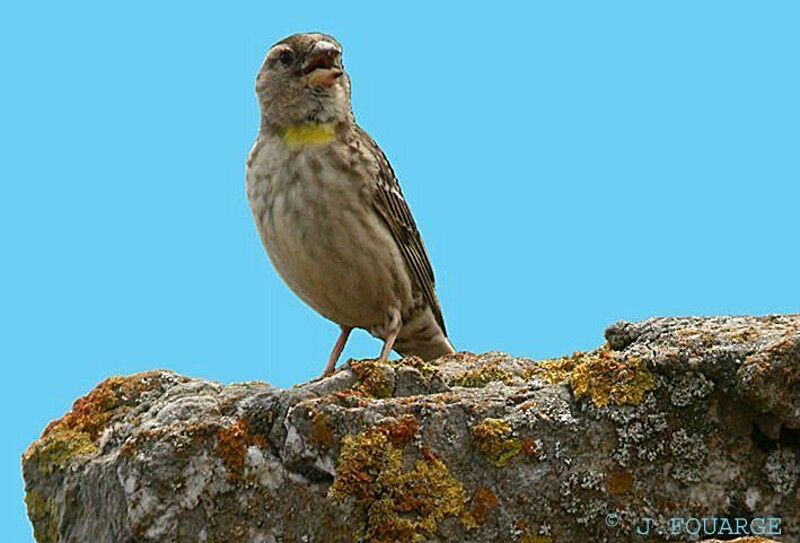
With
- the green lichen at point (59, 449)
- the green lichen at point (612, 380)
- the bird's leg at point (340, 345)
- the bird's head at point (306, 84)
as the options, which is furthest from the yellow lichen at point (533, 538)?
the bird's head at point (306, 84)

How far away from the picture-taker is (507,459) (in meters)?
4.57

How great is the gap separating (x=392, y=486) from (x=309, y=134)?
121 inches

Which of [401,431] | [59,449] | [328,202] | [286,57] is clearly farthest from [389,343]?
[401,431]

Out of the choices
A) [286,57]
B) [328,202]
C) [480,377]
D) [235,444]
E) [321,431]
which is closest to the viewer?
[321,431]

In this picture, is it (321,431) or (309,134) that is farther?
(309,134)

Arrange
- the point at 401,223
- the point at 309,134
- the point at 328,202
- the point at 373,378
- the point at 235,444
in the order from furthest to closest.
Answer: the point at 401,223, the point at 309,134, the point at 328,202, the point at 373,378, the point at 235,444

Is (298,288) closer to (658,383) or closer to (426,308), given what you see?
(426,308)

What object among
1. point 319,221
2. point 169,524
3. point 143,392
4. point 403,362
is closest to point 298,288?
point 319,221

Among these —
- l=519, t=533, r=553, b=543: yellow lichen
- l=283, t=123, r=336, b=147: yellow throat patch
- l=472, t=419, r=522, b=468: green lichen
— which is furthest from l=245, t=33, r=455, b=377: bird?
l=519, t=533, r=553, b=543: yellow lichen

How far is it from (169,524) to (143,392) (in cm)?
121

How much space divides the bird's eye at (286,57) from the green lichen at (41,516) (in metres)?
2.85

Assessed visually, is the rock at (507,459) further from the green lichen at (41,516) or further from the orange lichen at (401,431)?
the green lichen at (41,516)

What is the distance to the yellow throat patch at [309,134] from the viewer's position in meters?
7.11

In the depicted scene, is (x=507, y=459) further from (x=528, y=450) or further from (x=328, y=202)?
(x=328, y=202)
